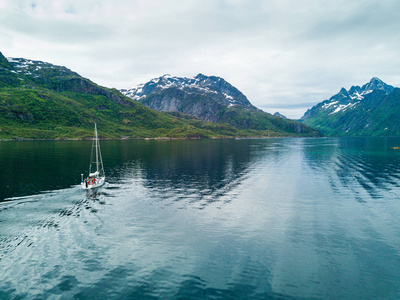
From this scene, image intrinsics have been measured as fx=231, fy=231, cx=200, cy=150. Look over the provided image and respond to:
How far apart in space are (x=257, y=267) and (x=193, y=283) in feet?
29.5

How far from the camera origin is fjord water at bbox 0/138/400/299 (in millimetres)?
26719

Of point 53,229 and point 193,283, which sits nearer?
point 193,283

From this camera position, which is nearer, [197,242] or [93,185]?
[197,242]

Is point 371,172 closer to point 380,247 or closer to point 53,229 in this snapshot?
point 380,247

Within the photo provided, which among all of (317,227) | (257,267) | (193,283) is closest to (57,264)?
(193,283)

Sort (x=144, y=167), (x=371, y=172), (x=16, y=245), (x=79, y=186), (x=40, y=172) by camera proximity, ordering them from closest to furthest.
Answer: (x=16, y=245) < (x=79, y=186) < (x=40, y=172) < (x=371, y=172) < (x=144, y=167)

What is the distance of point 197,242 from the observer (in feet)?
122

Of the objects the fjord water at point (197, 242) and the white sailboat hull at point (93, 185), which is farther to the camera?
the white sailboat hull at point (93, 185)

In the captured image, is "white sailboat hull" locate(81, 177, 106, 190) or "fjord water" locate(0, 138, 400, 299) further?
"white sailboat hull" locate(81, 177, 106, 190)

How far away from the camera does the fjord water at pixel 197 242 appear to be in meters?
26.7

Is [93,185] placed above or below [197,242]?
above

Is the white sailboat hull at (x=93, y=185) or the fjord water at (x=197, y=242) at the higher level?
the white sailboat hull at (x=93, y=185)

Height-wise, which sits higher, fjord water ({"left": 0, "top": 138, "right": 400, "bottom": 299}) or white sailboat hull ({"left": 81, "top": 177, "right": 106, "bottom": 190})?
white sailboat hull ({"left": 81, "top": 177, "right": 106, "bottom": 190})

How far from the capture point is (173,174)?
89938 mm
